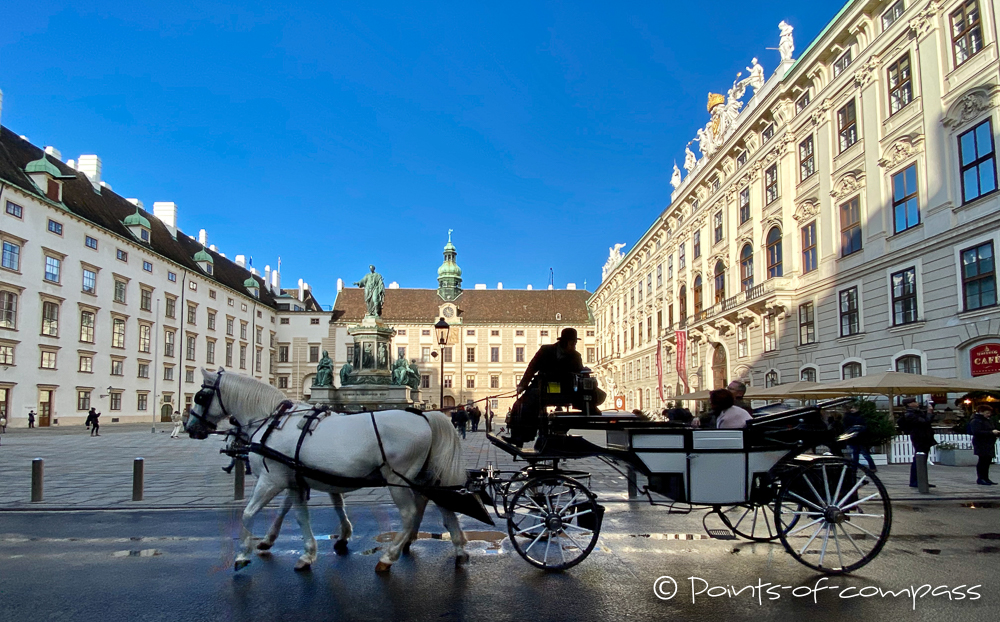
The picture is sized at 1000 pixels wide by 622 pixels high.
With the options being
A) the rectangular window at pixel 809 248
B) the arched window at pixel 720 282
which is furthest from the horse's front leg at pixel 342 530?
the arched window at pixel 720 282

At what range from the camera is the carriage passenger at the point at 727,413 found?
22.2ft

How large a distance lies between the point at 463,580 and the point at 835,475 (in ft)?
11.9

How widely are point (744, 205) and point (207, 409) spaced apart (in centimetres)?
3308

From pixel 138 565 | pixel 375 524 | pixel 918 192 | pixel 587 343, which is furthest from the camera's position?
pixel 587 343

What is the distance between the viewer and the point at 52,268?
41344 mm

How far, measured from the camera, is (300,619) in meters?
5.02

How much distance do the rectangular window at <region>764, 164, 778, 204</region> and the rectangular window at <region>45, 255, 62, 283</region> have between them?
42331mm

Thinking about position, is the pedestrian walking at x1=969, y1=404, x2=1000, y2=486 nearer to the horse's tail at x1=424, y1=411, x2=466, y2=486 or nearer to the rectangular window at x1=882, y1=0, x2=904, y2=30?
the horse's tail at x1=424, y1=411, x2=466, y2=486

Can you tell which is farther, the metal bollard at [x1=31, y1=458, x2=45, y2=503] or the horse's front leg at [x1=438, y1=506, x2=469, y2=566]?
the metal bollard at [x1=31, y1=458, x2=45, y2=503]

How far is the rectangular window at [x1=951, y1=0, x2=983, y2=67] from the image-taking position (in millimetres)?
19172

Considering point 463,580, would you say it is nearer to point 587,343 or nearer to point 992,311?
point 992,311

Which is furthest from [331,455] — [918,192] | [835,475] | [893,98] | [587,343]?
[587,343]

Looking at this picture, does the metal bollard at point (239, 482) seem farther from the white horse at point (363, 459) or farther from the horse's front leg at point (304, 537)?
the horse's front leg at point (304, 537)

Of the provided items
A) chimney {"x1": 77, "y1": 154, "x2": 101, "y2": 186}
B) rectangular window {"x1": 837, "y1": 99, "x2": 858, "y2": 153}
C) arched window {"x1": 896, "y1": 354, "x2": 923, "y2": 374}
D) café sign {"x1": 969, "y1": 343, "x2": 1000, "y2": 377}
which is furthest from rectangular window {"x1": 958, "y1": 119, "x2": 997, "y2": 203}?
chimney {"x1": 77, "y1": 154, "x2": 101, "y2": 186}
